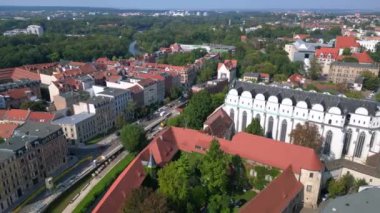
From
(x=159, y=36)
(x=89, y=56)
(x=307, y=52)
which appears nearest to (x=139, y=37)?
(x=159, y=36)

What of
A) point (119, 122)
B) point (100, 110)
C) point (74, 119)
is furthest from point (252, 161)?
point (74, 119)

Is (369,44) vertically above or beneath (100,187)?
above

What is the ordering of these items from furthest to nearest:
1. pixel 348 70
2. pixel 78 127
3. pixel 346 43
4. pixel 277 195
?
1. pixel 346 43
2. pixel 348 70
3. pixel 78 127
4. pixel 277 195

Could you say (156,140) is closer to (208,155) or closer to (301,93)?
(208,155)

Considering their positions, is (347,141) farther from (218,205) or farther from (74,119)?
(74,119)

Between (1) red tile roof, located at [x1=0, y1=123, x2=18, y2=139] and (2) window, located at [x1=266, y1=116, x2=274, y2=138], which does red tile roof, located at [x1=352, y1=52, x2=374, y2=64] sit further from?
(1) red tile roof, located at [x1=0, y1=123, x2=18, y2=139]

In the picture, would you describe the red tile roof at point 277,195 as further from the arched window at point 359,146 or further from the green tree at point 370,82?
the green tree at point 370,82

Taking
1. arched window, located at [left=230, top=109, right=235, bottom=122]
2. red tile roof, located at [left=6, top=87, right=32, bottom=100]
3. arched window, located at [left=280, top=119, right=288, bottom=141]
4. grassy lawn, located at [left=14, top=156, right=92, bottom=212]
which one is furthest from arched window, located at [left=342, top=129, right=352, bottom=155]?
red tile roof, located at [left=6, top=87, right=32, bottom=100]
